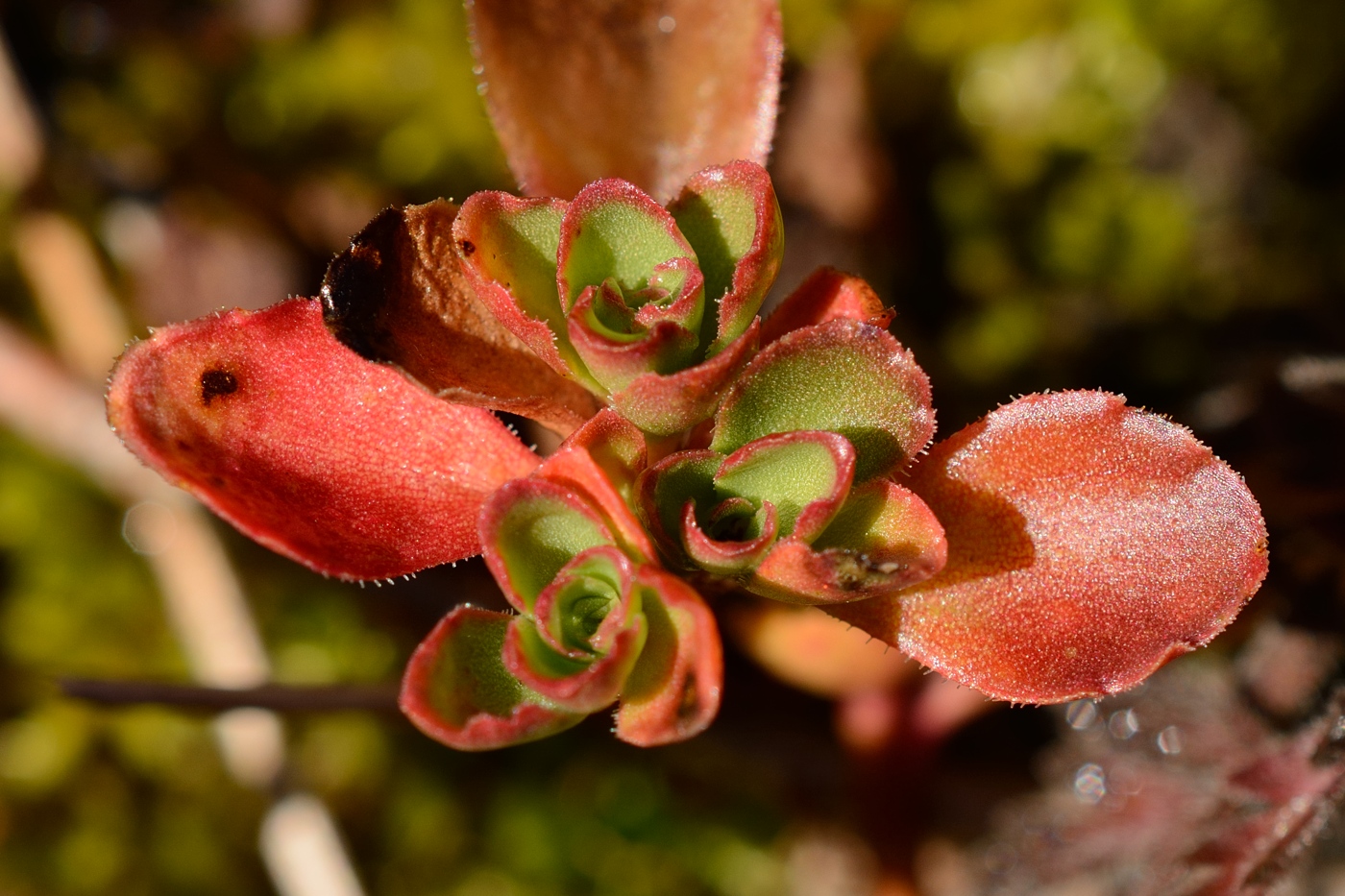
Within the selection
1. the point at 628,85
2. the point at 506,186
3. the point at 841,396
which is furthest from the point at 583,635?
the point at 506,186

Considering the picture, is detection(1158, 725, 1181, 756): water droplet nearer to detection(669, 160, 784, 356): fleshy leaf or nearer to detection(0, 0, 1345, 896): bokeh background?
detection(0, 0, 1345, 896): bokeh background

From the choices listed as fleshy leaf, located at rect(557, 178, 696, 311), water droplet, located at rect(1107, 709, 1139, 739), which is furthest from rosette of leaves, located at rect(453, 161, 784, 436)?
water droplet, located at rect(1107, 709, 1139, 739)

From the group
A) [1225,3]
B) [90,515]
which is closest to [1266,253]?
[1225,3]

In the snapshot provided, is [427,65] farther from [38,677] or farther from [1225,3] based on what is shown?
[1225,3]

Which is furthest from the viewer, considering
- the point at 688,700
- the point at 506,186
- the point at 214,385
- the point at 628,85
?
the point at 506,186

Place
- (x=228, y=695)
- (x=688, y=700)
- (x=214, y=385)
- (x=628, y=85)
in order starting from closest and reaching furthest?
(x=688, y=700), (x=214, y=385), (x=628, y=85), (x=228, y=695)

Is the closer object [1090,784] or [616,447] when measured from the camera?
[616,447]

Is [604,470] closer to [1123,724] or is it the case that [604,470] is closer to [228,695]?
[228,695]
